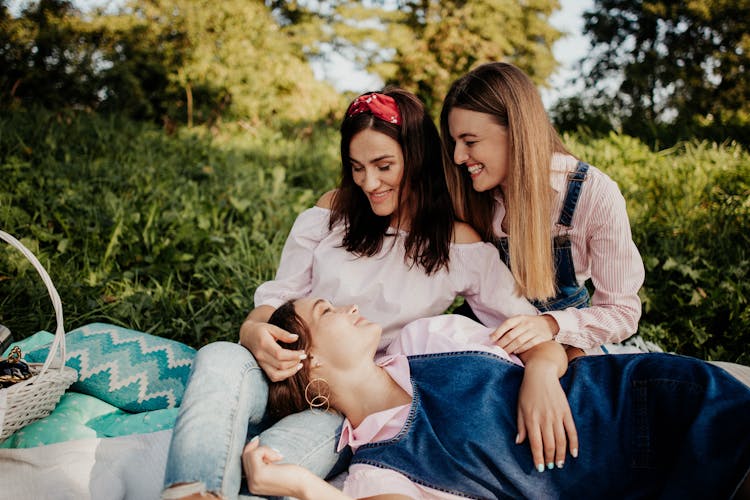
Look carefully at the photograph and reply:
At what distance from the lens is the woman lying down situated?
172 centimetres

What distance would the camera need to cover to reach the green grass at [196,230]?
11.5ft

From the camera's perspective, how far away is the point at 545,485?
6.26ft

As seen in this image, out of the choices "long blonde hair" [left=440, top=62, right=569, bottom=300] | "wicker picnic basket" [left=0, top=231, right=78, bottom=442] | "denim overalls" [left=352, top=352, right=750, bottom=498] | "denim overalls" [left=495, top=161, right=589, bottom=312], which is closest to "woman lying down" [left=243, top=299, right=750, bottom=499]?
"denim overalls" [left=352, top=352, right=750, bottom=498]

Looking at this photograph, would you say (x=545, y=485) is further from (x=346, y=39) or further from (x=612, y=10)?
(x=612, y=10)

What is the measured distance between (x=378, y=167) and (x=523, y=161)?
0.63 meters

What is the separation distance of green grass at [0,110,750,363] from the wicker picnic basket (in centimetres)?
103

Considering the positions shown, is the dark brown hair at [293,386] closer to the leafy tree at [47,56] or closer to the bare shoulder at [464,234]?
the bare shoulder at [464,234]

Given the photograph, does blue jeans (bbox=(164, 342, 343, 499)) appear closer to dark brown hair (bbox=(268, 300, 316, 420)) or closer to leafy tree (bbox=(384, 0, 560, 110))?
dark brown hair (bbox=(268, 300, 316, 420))

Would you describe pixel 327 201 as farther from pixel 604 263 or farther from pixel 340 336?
pixel 604 263

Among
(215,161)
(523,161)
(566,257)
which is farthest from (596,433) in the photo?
(215,161)

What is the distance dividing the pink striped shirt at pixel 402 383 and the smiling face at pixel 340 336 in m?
0.15

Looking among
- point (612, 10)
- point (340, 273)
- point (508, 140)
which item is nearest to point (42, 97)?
point (340, 273)

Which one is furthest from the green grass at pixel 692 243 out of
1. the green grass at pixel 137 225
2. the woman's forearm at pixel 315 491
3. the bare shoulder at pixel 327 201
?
the green grass at pixel 137 225

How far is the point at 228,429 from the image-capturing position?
1.80 metres
